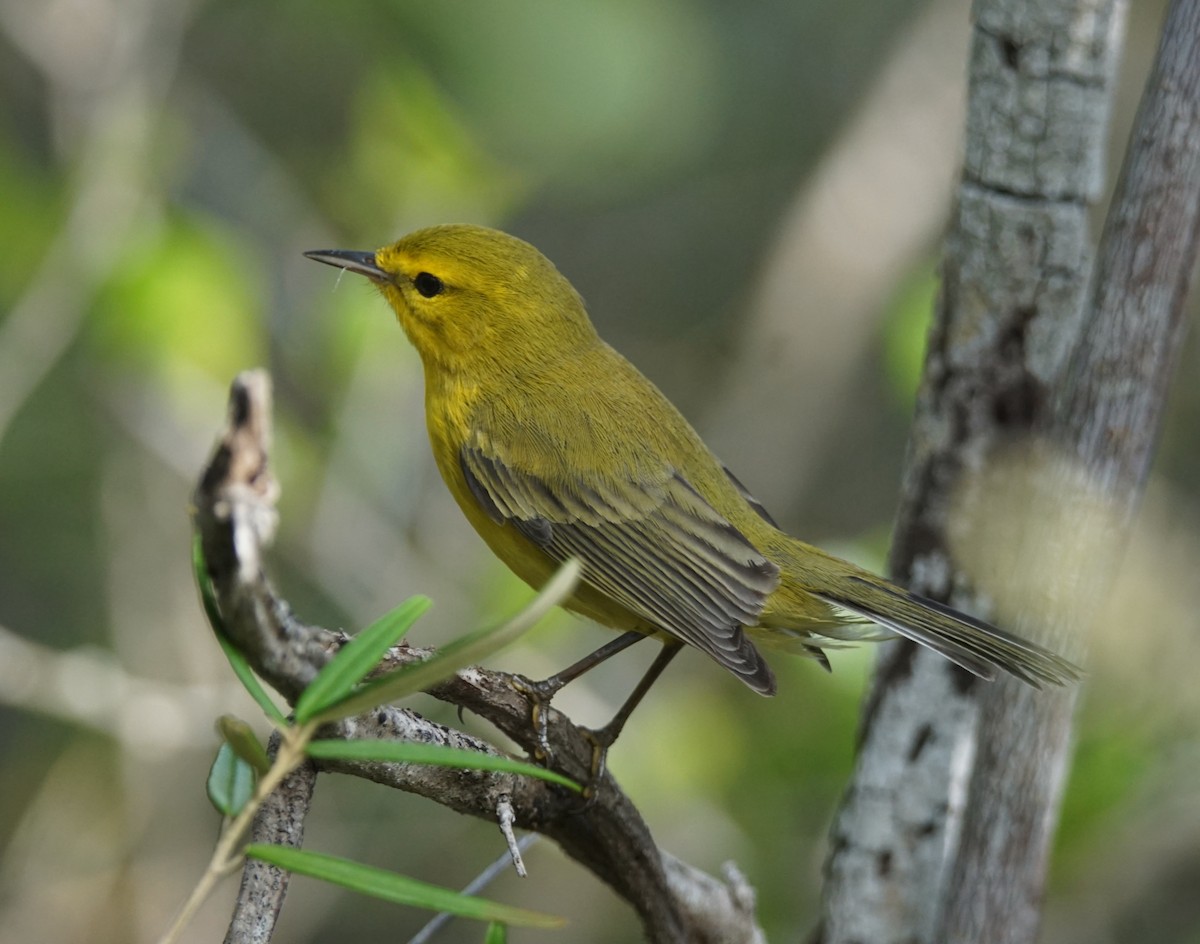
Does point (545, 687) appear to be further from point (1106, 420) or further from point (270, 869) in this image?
point (1106, 420)

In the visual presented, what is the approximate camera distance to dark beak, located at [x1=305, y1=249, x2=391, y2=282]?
13.6 feet

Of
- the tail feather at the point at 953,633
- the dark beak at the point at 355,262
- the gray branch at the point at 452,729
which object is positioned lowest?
the gray branch at the point at 452,729

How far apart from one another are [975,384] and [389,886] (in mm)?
2213

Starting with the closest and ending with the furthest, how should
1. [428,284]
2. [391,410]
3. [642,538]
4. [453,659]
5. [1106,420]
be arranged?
[453,659], [1106,420], [642,538], [428,284], [391,410]

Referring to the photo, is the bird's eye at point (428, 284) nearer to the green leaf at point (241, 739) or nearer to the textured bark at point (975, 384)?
the textured bark at point (975, 384)

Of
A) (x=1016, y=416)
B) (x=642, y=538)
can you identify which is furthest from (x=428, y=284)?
(x=1016, y=416)

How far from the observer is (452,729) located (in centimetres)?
243

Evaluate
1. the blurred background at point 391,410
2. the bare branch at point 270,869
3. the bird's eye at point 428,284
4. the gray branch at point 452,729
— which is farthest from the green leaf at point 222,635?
the blurred background at point 391,410

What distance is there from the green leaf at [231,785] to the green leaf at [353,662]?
0.14 meters

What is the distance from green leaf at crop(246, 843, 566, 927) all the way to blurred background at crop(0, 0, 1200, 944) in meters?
2.89

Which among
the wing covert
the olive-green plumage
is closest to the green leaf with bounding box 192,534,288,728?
the olive-green plumage

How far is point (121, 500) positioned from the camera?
5.81 metres

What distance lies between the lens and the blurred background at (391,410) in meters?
4.59

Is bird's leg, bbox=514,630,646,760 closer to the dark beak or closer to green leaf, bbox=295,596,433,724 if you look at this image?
green leaf, bbox=295,596,433,724
